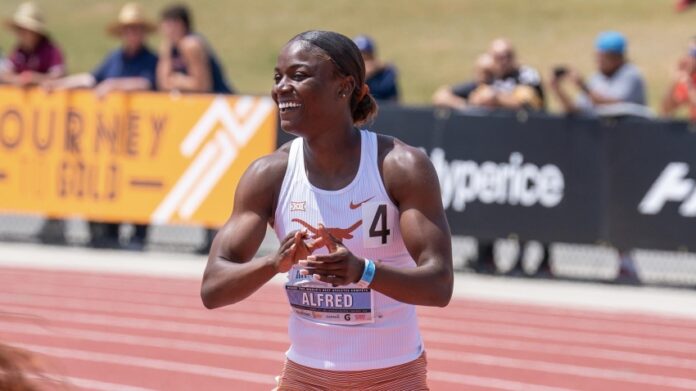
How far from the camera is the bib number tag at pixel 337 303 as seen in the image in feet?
12.6

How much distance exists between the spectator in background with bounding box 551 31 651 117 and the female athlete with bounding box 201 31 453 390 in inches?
→ 340

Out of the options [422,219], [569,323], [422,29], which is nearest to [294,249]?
[422,219]

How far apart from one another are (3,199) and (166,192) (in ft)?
6.37

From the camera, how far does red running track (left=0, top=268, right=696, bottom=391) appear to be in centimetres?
792

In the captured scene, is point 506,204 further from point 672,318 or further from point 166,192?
point 166,192

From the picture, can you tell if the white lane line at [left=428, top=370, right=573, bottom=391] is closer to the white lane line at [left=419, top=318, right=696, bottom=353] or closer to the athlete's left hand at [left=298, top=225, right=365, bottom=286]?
the white lane line at [left=419, top=318, right=696, bottom=353]

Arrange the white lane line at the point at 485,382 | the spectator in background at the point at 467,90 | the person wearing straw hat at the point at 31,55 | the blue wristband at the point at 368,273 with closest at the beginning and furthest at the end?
1. the blue wristband at the point at 368,273
2. the white lane line at the point at 485,382
3. the spectator in background at the point at 467,90
4. the person wearing straw hat at the point at 31,55

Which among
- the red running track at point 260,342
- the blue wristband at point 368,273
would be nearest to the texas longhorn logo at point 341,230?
the blue wristband at point 368,273

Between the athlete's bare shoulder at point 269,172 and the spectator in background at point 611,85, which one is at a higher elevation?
the spectator in background at point 611,85

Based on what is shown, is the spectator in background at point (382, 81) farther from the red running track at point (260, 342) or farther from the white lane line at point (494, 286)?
the red running track at point (260, 342)

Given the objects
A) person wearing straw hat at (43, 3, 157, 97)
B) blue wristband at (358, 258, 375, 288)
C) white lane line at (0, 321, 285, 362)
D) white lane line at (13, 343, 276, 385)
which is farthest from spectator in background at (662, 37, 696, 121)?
blue wristband at (358, 258, 375, 288)

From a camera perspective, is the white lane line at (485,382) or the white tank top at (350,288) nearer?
the white tank top at (350,288)

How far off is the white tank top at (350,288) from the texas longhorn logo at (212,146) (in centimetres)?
959

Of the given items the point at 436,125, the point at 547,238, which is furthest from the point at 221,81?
the point at 547,238
